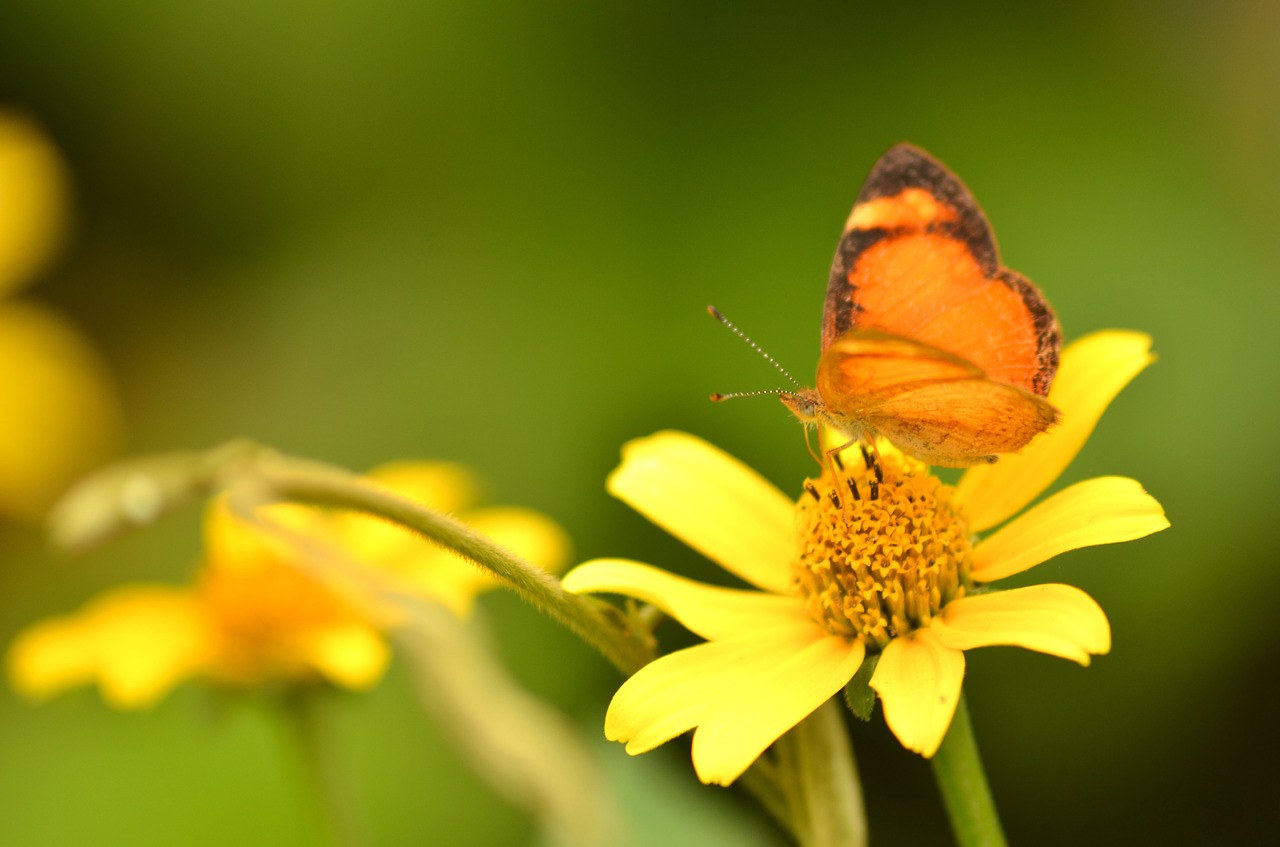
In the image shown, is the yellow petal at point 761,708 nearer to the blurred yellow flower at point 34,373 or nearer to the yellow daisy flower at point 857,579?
the yellow daisy flower at point 857,579

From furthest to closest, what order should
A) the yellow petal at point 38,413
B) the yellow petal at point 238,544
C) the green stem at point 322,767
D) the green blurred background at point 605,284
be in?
the yellow petal at point 38,413, the green blurred background at point 605,284, the yellow petal at point 238,544, the green stem at point 322,767

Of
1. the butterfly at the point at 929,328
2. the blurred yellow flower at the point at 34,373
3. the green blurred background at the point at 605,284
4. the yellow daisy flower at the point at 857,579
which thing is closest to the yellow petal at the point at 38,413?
the blurred yellow flower at the point at 34,373

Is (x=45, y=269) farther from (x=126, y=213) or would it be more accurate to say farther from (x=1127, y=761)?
(x=1127, y=761)

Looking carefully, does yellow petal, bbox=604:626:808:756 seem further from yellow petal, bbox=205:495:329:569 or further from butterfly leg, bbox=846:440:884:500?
yellow petal, bbox=205:495:329:569

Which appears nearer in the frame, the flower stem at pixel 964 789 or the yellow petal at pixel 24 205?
the flower stem at pixel 964 789

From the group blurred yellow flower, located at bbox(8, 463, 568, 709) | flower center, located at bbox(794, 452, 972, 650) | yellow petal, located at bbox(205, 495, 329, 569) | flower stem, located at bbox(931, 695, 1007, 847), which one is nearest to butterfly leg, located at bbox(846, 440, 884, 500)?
flower center, located at bbox(794, 452, 972, 650)
